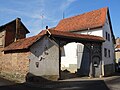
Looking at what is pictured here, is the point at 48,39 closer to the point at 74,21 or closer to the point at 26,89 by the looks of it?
the point at 26,89

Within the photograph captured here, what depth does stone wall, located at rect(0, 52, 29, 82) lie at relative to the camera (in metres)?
21.5

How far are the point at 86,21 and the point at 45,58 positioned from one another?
14.5 m

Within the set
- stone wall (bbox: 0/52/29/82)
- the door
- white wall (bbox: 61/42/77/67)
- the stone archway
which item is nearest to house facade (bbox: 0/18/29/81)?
stone wall (bbox: 0/52/29/82)

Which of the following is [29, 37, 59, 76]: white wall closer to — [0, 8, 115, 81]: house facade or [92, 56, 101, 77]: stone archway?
[0, 8, 115, 81]: house facade

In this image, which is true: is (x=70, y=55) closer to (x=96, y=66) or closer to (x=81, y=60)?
(x=81, y=60)

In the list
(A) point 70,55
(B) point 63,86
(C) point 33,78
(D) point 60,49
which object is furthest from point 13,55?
(A) point 70,55

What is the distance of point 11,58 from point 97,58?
10834 millimetres

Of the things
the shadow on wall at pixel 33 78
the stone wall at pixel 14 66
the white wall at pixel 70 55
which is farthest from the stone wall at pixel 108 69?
the stone wall at pixel 14 66

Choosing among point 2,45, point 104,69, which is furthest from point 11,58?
point 104,69

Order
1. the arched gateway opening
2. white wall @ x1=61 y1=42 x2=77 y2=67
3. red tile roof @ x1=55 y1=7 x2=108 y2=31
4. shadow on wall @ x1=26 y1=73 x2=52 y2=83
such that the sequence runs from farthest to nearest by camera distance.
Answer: red tile roof @ x1=55 y1=7 x2=108 y2=31 < white wall @ x1=61 y1=42 x2=77 y2=67 < the arched gateway opening < shadow on wall @ x1=26 y1=73 x2=52 y2=83

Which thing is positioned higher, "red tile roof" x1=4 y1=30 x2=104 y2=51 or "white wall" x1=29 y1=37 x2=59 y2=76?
"red tile roof" x1=4 y1=30 x2=104 y2=51

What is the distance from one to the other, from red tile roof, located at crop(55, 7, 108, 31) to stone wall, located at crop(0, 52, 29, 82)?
12.3 meters

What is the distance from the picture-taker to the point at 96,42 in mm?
27078

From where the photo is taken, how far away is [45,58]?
21672 mm
